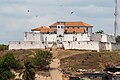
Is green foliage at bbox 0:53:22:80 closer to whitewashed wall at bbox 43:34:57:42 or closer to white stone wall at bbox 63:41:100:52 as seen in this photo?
white stone wall at bbox 63:41:100:52

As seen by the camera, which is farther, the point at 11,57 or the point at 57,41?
the point at 57,41

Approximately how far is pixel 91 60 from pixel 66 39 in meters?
19.3

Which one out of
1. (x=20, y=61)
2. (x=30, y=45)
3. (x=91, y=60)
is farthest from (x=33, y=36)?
(x=91, y=60)

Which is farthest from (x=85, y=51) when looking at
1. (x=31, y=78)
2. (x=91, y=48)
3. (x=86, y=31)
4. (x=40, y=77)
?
(x=31, y=78)

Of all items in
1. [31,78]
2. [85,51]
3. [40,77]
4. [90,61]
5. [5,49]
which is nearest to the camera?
[31,78]

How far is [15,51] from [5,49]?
368 inches

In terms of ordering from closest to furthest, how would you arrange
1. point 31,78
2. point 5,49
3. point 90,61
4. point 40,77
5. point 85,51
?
1. point 31,78
2. point 40,77
3. point 90,61
4. point 85,51
5. point 5,49

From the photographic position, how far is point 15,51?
145375 millimetres

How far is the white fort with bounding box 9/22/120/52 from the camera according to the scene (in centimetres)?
14762

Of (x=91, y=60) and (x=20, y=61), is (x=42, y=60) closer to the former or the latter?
(x=20, y=61)

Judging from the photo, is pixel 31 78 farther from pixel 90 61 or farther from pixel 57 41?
pixel 57 41

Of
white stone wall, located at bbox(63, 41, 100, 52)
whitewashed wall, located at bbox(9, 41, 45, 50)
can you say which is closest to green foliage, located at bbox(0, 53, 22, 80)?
whitewashed wall, located at bbox(9, 41, 45, 50)

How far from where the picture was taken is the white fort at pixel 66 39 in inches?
5812

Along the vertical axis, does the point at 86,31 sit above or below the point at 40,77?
above
